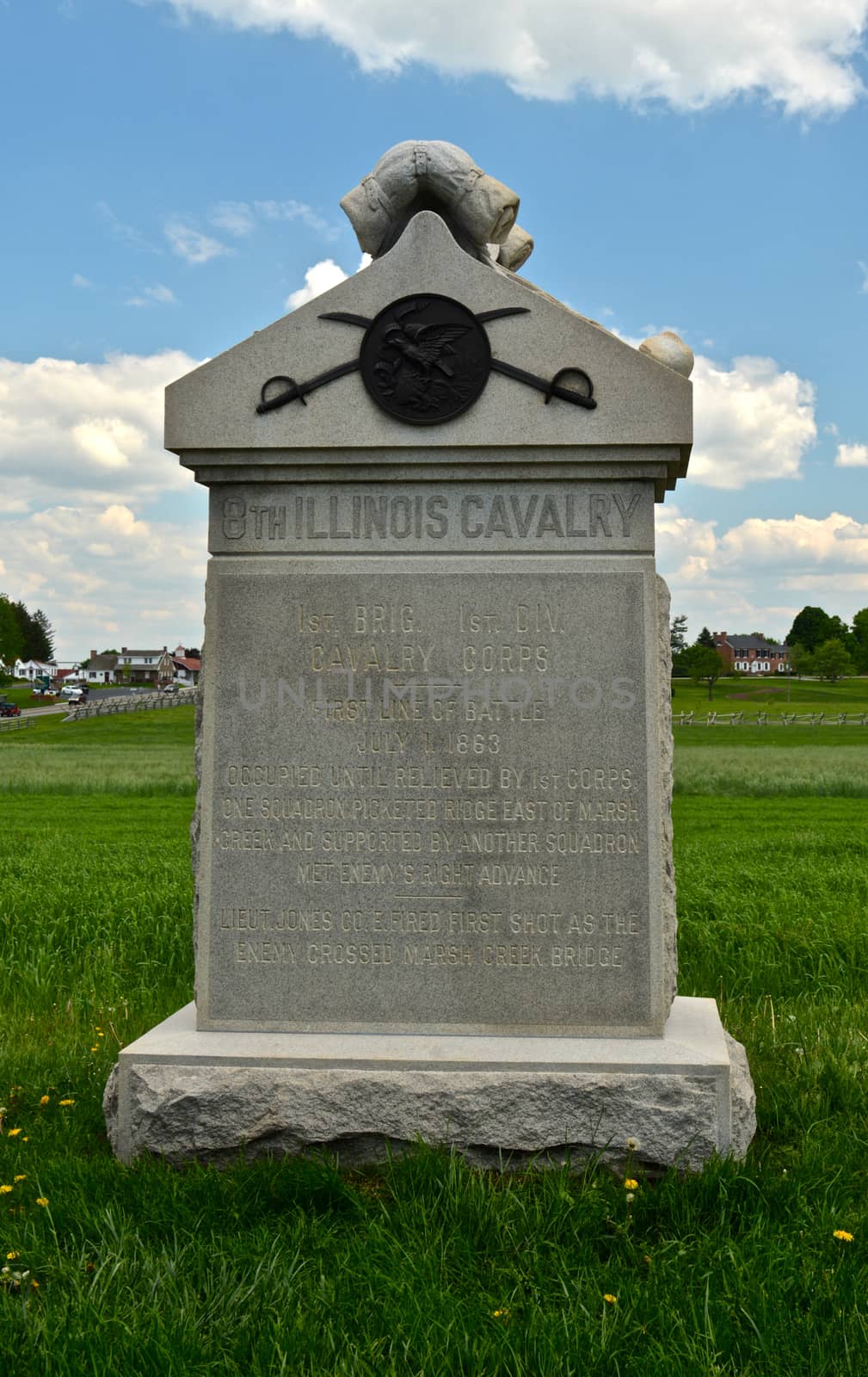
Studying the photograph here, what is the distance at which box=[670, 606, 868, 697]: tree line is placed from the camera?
9719 cm

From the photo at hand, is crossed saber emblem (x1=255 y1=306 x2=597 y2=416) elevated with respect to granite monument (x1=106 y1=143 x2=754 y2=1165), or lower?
elevated

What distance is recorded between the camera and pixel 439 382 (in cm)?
439

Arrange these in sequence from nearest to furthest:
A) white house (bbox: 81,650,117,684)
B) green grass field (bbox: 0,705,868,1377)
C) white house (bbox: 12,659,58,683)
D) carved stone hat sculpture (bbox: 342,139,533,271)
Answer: green grass field (bbox: 0,705,868,1377), carved stone hat sculpture (bbox: 342,139,533,271), white house (bbox: 12,659,58,683), white house (bbox: 81,650,117,684)

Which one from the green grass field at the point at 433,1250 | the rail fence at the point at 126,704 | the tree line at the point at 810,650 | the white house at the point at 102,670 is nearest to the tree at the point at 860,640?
the tree line at the point at 810,650

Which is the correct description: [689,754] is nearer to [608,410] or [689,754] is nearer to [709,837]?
[709,837]

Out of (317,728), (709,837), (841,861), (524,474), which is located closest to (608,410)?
(524,474)

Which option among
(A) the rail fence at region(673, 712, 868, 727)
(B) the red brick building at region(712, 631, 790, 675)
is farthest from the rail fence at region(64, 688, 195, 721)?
(B) the red brick building at region(712, 631, 790, 675)

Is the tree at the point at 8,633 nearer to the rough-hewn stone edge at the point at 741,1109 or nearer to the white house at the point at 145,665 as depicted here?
the white house at the point at 145,665

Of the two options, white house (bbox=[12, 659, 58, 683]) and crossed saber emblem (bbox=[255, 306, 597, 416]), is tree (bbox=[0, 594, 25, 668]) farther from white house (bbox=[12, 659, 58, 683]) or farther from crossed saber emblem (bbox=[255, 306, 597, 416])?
crossed saber emblem (bbox=[255, 306, 597, 416])

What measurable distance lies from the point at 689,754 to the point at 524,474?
28.4 meters

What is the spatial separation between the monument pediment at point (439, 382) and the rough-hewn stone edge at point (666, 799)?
0.54m

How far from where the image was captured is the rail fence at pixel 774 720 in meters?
63.0

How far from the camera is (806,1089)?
186 inches

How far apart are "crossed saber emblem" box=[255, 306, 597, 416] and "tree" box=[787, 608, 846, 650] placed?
123830 mm
